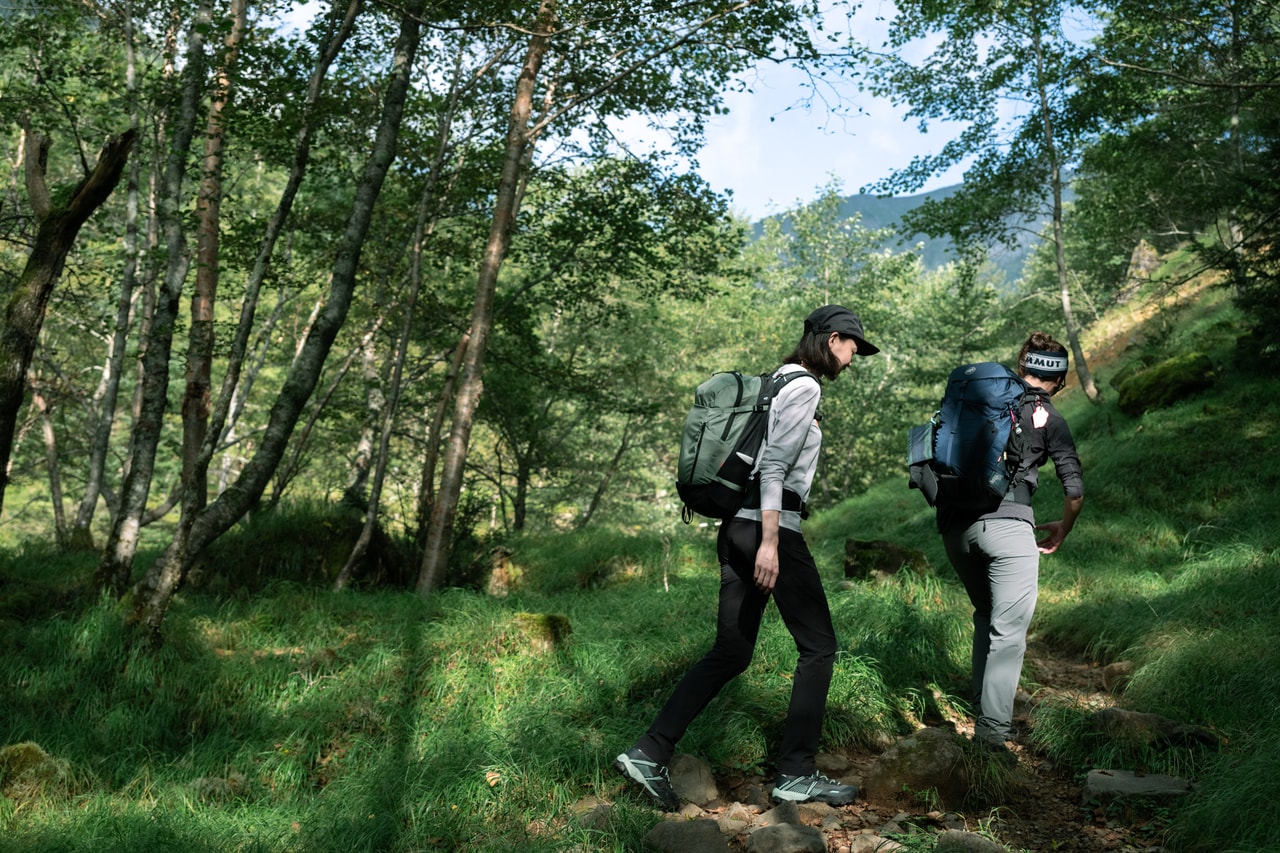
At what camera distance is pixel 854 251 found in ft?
105

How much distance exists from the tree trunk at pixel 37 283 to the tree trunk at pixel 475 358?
377 centimetres

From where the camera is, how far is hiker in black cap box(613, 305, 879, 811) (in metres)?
3.38

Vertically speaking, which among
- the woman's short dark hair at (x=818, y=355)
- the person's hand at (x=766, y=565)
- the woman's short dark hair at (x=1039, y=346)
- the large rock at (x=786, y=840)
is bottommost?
the large rock at (x=786, y=840)

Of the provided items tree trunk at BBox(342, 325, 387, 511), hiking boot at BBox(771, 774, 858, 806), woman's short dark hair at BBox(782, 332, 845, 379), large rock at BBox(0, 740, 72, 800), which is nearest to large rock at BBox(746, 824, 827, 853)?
hiking boot at BBox(771, 774, 858, 806)

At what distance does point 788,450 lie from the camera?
11.0 feet

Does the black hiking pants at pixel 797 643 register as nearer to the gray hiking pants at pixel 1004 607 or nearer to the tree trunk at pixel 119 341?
the gray hiking pants at pixel 1004 607

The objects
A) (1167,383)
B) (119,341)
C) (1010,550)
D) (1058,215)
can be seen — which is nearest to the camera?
(1010,550)

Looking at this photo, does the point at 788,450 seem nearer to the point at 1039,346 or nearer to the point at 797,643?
the point at 797,643

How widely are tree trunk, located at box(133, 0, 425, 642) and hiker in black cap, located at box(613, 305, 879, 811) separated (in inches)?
148

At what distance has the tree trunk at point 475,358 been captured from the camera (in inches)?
332

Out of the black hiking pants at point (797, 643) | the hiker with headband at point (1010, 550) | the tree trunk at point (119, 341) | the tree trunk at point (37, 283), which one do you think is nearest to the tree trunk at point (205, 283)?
the tree trunk at point (119, 341)

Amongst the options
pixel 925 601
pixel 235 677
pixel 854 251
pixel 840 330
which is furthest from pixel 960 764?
pixel 854 251

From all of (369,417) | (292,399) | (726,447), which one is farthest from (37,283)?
(369,417)

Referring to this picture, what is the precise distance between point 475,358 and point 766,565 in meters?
5.84
